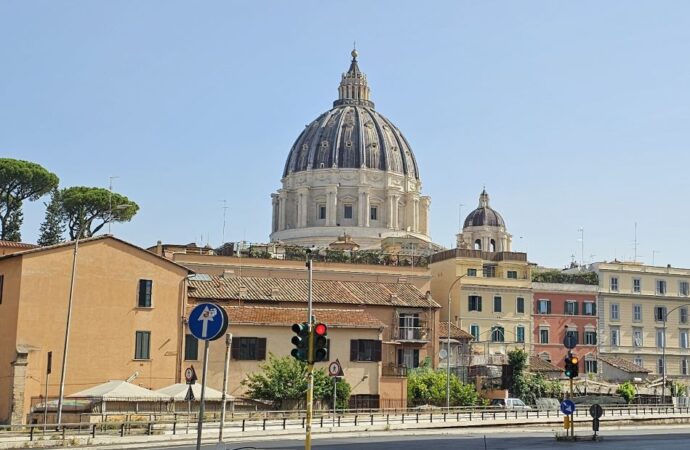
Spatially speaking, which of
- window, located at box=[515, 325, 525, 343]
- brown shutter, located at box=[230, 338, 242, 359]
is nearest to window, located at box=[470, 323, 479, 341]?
window, located at box=[515, 325, 525, 343]

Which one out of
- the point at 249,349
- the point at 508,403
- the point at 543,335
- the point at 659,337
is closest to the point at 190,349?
the point at 249,349

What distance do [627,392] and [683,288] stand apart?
2347cm

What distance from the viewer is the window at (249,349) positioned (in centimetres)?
6175

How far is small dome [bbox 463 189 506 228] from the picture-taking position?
13188 cm

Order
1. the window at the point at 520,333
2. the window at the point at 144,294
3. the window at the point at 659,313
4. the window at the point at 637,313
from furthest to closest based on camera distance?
the window at the point at 659,313
the window at the point at 637,313
the window at the point at 520,333
the window at the point at 144,294

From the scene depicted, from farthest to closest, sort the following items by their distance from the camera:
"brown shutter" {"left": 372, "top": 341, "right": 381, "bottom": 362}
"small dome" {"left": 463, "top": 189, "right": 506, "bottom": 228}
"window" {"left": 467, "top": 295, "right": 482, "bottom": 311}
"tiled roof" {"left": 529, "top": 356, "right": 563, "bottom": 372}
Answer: "small dome" {"left": 463, "top": 189, "right": 506, "bottom": 228}
"window" {"left": 467, "top": 295, "right": 482, "bottom": 311}
"tiled roof" {"left": 529, "top": 356, "right": 563, "bottom": 372}
"brown shutter" {"left": 372, "top": 341, "right": 381, "bottom": 362}

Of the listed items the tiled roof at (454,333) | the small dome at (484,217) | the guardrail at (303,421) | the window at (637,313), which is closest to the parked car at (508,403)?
the guardrail at (303,421)

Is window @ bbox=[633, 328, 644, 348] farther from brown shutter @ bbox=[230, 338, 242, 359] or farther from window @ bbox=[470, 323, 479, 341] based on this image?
brown shutter @ bbox=[230, 338, 242, 359]

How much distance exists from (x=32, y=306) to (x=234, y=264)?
3284cm

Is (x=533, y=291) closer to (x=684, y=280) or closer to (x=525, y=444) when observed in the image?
(x=684, y=280)

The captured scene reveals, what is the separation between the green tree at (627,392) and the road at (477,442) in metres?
31.4

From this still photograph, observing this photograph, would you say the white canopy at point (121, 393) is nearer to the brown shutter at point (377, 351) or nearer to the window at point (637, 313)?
the brown shutter at point (377, 351)

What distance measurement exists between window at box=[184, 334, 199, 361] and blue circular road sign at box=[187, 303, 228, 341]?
42.4 meters

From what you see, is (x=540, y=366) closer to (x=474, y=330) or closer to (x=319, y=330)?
(x=474, y=330)
